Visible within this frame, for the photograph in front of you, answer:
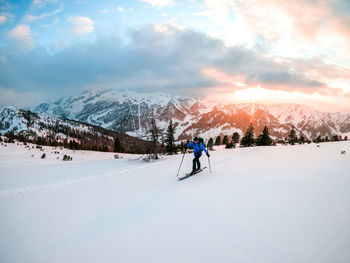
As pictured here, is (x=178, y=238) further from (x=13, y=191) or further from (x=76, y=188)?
(x=13, y=191)

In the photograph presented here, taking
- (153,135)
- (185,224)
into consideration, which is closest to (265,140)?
(153,135)

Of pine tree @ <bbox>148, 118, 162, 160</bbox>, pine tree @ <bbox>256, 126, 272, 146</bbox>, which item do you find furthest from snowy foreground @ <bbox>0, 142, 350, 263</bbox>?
pine tree @ <bbox>256, 126, 272, 146</bbox>

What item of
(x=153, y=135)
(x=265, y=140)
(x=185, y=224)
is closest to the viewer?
(x=185, y=224)

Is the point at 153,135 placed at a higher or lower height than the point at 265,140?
higher

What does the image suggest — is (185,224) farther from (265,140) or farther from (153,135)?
(265,140)

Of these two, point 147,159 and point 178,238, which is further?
point 147,159

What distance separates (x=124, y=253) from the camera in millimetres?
3666

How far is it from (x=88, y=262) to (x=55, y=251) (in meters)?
0.99

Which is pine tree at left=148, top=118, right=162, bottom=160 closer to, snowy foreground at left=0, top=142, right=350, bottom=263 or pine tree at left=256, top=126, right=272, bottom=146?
snowy foreground at left=0, top=142, right=350, bottom=263

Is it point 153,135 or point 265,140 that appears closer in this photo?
point 153,135

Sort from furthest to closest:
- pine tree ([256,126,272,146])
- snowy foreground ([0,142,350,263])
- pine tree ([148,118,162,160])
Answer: pine tree ([256,126,272,146]), pine tree ([148,118,162,160]), snowy foreground ([0,142,350,263])

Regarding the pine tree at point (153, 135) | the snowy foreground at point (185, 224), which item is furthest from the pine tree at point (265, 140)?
the snowy foreground at point (185, 224)

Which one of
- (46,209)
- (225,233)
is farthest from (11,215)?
(225,233)

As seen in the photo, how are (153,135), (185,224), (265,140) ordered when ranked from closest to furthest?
(185,224), (153,135), (265,140)
